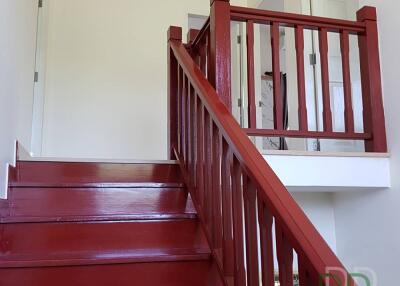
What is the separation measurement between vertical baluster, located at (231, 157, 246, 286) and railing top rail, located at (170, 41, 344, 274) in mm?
69

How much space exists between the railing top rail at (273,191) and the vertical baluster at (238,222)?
0.07m

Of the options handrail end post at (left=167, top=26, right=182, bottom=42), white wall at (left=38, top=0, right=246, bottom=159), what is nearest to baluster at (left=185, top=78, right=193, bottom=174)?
handrail end post at (left=167, top=26, right=182, bottom=42)

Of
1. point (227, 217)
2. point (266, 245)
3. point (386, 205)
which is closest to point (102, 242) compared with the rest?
point (227, 217)

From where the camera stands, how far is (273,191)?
1.16 metres

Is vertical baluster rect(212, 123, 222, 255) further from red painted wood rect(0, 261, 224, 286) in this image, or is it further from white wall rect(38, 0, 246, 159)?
white wall rect(38, 0, 246, 159)

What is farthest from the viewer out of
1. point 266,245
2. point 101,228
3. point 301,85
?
point 301,85

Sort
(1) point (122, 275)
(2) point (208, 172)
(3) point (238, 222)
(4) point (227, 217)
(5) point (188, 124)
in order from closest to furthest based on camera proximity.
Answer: (3) point (238, 222) → (4) point (227, 217) → (1) point (122, 275) → (2) point (208, 172) → (5) point (188, 124)

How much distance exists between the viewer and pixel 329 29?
254cm

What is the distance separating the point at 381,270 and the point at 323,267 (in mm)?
1819

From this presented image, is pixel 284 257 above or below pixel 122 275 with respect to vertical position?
above

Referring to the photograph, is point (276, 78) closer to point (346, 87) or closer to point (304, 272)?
point (346, 87)

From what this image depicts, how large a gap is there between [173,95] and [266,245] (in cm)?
174

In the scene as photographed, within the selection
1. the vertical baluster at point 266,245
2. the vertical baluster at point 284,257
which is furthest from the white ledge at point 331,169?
the vertical baluster at point 284,257

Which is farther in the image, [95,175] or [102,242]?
[95,175]
